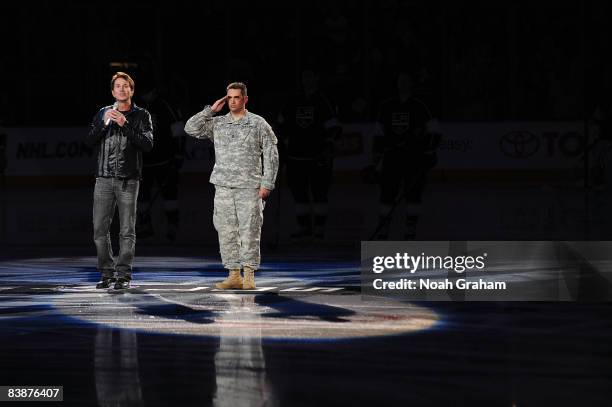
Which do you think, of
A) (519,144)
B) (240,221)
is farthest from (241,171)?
(519,144)

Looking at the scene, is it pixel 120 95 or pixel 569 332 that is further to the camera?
pixel 120 95

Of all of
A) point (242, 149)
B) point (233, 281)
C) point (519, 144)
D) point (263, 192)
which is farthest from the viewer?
point (519, 144)

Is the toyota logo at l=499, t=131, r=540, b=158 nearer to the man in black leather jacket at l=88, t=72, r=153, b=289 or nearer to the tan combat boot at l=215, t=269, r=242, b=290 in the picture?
the tan combat boot at l=215, t=269, r=242, b=290

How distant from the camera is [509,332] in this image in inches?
375

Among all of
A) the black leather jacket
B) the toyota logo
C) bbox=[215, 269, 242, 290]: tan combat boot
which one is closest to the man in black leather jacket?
the black leather jacket

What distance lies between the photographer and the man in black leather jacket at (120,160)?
1180 centimetres

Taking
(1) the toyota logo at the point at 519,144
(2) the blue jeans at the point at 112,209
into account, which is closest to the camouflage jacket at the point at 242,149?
(2) the blue jeans at the point at 112,209

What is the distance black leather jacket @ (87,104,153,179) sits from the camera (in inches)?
465

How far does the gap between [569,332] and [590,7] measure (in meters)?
24.8

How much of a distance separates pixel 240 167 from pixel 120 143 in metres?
1.06

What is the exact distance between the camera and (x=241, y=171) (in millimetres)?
Answer: 11711

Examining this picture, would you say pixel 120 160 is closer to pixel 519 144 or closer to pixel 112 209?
pixel 112 209

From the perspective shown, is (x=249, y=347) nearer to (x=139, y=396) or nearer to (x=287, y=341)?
(x=287, y=341)

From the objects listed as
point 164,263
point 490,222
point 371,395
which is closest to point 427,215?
point 490,222
